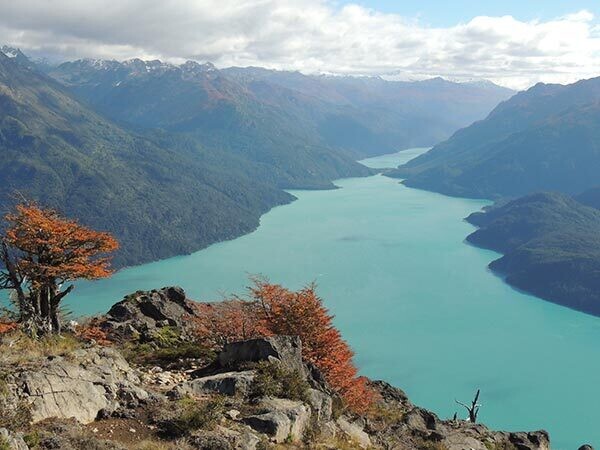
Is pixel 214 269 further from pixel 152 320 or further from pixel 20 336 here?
pixel 20 336

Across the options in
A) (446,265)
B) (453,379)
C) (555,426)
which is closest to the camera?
(555,426)

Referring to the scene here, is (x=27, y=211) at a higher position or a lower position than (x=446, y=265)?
higher

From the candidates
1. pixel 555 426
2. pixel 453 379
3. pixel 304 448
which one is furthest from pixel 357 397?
pixel 453 379

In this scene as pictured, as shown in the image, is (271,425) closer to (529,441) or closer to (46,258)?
(46,258)

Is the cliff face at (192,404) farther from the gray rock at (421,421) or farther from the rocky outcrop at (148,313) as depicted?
the rocky outcrop at (148,313)

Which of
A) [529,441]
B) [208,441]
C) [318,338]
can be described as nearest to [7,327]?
[208,441]

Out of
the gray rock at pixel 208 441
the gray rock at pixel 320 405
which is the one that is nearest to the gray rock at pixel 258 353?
the gray rock at pixel 320 405

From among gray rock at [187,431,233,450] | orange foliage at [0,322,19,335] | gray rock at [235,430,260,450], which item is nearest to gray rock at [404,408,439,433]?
gray rock at [235,430,260,450]
